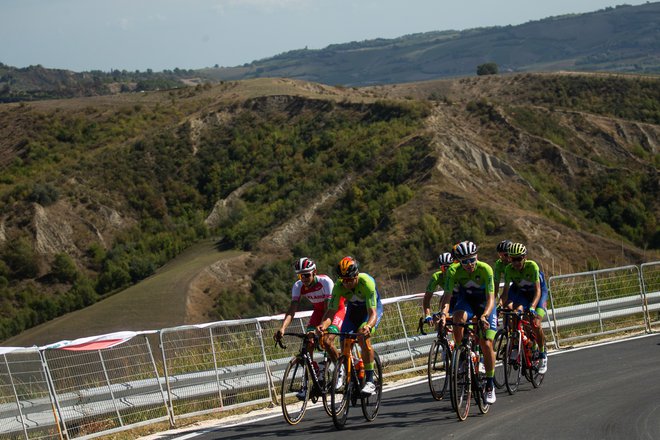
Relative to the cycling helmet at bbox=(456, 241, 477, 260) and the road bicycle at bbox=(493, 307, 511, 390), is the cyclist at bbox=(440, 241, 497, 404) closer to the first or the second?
the cycling helmet at bbox=(456, 241, 477, 260)

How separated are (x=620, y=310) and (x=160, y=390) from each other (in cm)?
1110

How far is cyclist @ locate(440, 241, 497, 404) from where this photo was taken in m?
11.6

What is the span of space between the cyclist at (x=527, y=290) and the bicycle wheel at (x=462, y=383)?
7.89 feet

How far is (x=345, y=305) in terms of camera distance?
39.3 ft

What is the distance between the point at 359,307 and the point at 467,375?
1552 mm

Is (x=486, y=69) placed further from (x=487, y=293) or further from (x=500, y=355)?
(x=487, y=293)

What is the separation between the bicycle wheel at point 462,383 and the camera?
11.0 m

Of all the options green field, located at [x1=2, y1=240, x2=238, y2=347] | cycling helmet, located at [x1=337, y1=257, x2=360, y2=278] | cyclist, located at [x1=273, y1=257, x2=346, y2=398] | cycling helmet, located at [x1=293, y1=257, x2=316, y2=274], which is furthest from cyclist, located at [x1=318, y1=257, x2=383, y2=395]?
green field, located at [x1=2, y1=240, x2=238, y2=347]


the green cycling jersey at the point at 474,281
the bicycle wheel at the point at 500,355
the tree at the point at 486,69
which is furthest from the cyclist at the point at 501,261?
the tree at the point at 486,69

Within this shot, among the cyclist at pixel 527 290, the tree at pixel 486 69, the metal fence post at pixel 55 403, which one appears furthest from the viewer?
the tree at pixel 486 69

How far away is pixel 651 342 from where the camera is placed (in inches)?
706

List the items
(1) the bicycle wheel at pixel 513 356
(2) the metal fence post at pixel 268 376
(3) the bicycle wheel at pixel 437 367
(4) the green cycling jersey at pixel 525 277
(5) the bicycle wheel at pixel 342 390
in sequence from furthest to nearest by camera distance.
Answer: (2) the metal fence post at pixel 268 376
(4) the green cycling jersey at pixel 525 277
(1) the bicycle wheel at pixel 513 356
(3) the bicycle wheel at pixel 437 367
(5) the bicycle wheel at pixel 342 390

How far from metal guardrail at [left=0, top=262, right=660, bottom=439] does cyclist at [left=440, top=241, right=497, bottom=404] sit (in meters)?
2.97

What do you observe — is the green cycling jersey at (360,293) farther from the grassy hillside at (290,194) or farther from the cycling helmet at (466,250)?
the grassy hillside at (290,194)
